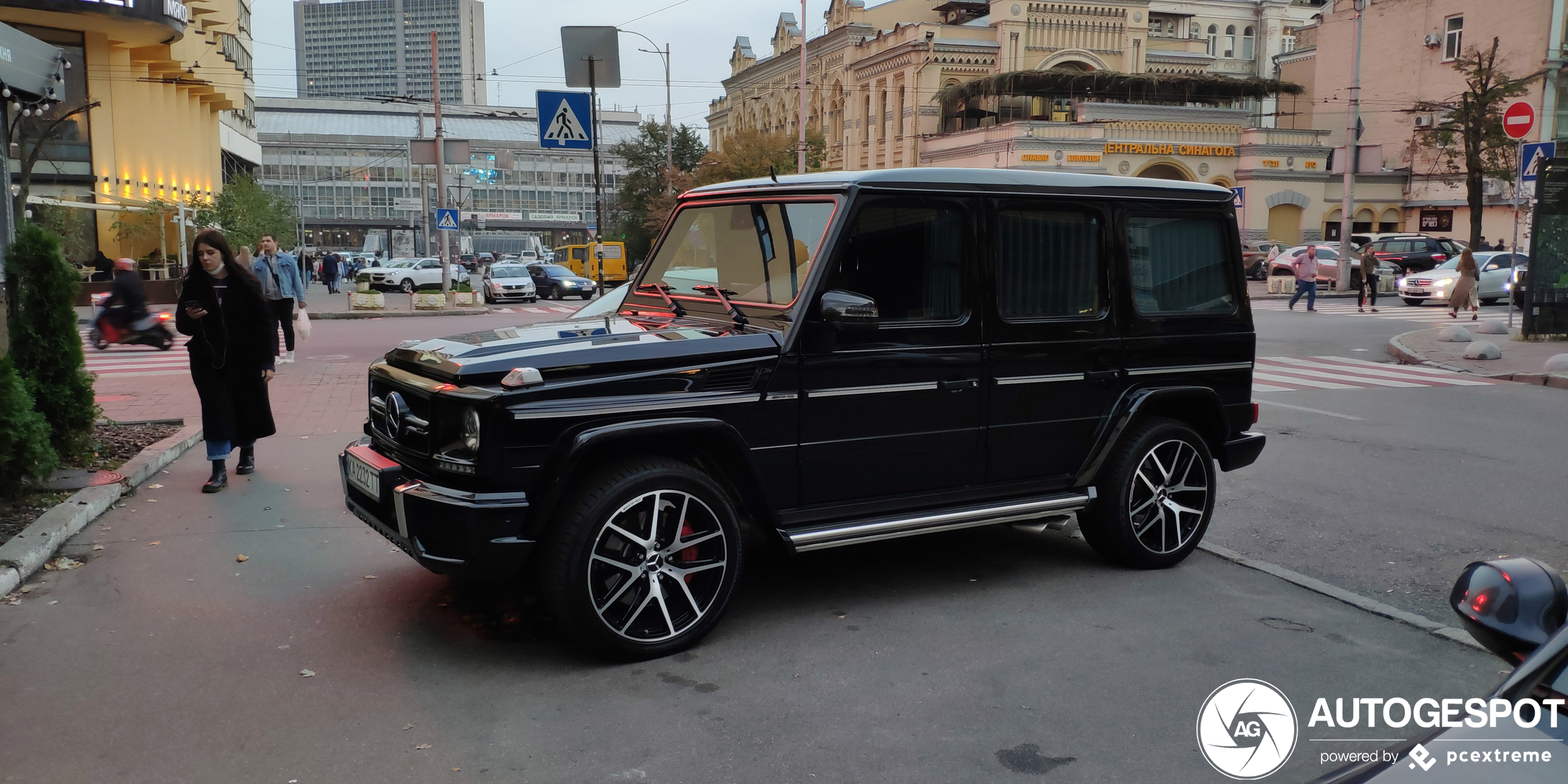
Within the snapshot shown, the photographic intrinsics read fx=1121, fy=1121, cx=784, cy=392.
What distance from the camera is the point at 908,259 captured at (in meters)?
5.18

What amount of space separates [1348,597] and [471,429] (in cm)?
421

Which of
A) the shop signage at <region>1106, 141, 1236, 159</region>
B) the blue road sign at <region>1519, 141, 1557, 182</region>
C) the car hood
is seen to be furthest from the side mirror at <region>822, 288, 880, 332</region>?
the shop signage at <region>1106, 141, 1236, 159</region>

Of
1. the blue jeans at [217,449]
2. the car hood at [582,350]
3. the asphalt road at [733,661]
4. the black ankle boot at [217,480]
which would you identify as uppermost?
the car hood at [582,350]

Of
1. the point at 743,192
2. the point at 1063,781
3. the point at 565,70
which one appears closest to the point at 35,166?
the point at 565,70

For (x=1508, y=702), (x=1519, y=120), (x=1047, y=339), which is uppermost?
(x=1519, y=120)

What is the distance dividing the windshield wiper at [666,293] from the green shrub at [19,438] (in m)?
3.76

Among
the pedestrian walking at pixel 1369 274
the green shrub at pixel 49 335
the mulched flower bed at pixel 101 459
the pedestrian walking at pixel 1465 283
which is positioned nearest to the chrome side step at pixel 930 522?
the mulched flower bed at pixel 101 459

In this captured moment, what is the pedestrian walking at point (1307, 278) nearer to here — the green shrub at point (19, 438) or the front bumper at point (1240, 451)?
the front bumper at point (1240, 451)

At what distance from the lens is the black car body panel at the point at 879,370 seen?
4395 mm

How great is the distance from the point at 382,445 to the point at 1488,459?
8.73 m

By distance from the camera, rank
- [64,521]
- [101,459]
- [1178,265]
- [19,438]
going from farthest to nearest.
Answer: [101,459]
[19,438]
[64,521]
[1178,265]

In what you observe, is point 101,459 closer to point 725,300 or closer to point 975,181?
point 725,300

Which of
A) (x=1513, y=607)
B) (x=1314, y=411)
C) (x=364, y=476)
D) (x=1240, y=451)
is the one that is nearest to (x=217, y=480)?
(x=364, y=476)

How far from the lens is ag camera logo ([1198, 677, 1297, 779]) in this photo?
12.5 ft
